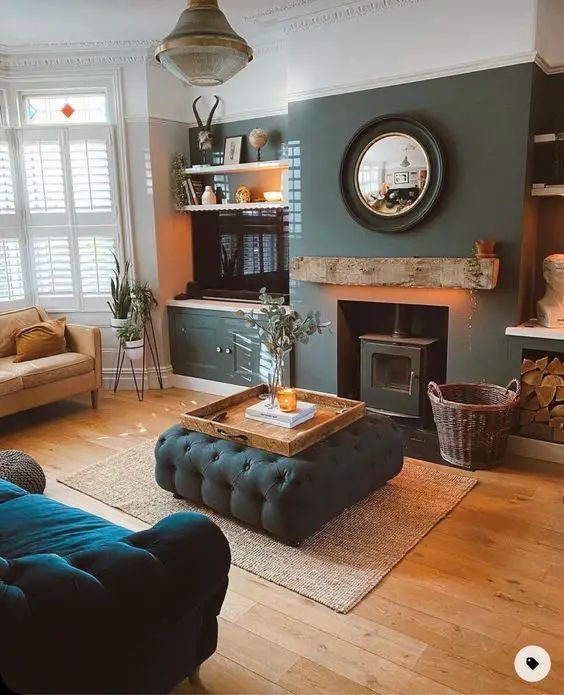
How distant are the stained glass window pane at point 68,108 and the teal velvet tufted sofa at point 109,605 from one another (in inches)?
169

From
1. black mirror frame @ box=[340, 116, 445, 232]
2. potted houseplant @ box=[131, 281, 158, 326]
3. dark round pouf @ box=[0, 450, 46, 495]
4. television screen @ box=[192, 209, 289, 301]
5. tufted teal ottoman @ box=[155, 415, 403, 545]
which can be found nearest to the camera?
tufted teal ottoman @ box=[155, 415, 403, 545]

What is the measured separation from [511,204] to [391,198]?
0.83m

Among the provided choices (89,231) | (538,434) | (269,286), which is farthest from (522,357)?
(89,231)

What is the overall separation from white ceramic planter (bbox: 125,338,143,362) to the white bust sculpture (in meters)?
3.31

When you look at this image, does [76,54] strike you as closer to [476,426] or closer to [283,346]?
[283,346]

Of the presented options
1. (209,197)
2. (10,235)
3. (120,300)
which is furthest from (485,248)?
(10,235)

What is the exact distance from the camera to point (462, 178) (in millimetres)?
4027

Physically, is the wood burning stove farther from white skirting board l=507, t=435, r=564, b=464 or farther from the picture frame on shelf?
the picture frame on shelf

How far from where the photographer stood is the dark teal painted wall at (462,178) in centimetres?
384

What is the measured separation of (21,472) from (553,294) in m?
3.37

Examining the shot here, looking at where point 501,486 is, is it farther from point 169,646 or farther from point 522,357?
point 169,646

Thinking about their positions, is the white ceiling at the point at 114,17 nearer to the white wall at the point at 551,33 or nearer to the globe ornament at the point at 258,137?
the globe ornament at the point at 258,137

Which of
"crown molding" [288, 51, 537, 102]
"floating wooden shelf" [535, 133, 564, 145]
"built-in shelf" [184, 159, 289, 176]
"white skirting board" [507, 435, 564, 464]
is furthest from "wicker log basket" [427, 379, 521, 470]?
"built-in shelf" [184, 159, 289, 176]

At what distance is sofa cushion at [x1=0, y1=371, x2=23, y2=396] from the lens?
4.46 meters
